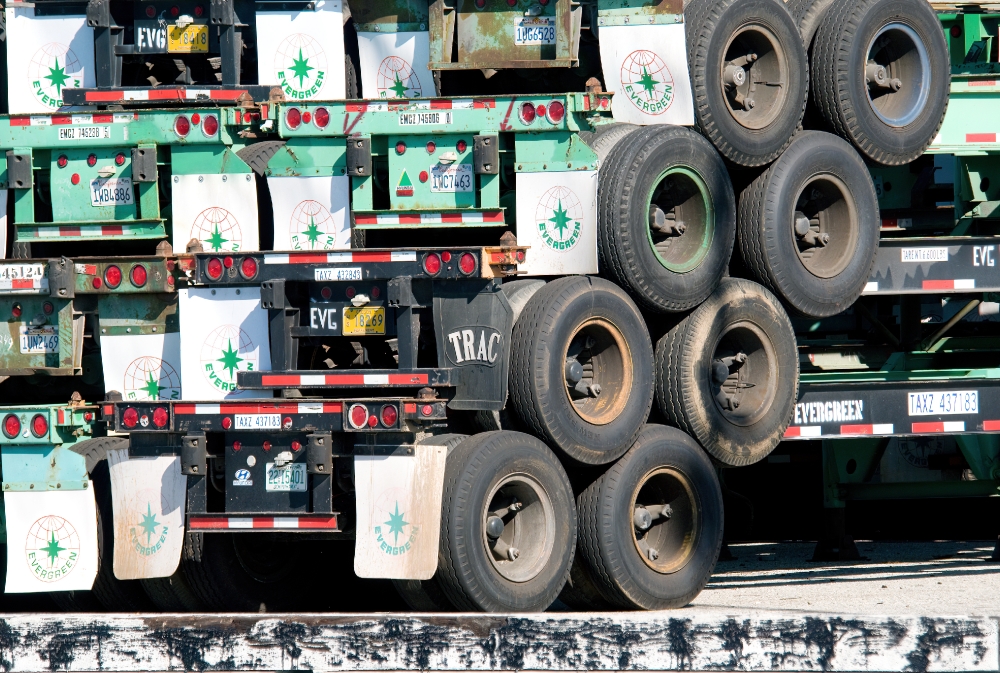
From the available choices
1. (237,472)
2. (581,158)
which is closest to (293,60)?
(581,158)

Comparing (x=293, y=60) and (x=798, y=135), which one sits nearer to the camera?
(x=293, y=60)

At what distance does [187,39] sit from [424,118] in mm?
1352

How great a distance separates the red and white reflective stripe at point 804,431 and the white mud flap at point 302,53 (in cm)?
299

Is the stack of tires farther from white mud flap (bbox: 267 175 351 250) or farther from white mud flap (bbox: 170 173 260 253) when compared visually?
white mud flap (bbox: 170 173 260 253)

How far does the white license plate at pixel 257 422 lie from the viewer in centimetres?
720

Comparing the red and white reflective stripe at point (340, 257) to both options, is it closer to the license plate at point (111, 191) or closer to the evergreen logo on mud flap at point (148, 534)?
the license plate at point (111, 191)

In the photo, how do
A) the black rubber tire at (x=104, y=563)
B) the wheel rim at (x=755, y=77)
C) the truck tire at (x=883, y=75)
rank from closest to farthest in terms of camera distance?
the black rubber tire at (x=104, y=563) → the wheel rim at (x=755, y=77) → the truck tire at (x=883, y=75)

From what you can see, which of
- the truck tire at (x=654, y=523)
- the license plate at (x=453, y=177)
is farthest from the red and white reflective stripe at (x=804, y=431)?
the license plate at (x=453, y=177)

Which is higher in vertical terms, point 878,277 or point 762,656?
point 878,277

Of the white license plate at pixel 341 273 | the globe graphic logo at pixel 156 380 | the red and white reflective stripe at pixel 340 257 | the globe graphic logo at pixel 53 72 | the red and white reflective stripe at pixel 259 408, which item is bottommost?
the red and white reflective stripe at pixel 259 408

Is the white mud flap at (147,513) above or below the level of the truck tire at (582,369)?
below

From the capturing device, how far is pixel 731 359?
8.34m

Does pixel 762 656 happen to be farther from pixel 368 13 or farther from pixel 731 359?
pixel 368 13

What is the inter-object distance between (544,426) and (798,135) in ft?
7.52
